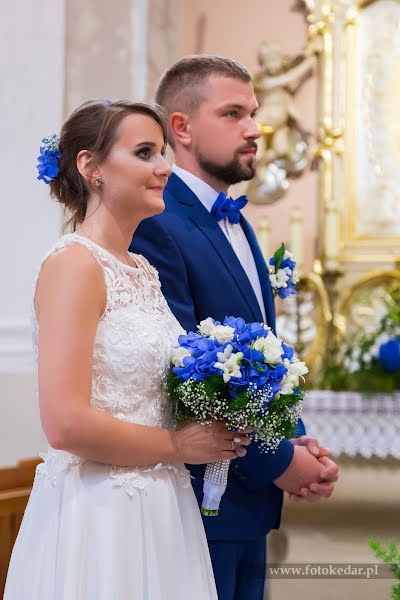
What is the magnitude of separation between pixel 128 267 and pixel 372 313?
4162 mm

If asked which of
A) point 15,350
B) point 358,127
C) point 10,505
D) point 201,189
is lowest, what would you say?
point 10,505

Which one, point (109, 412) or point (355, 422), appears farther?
point (355, 422)

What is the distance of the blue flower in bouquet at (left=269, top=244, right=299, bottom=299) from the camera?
328cm

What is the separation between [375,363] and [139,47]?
215cm

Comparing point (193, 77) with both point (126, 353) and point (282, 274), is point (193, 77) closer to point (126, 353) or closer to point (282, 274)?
point (282, 274)

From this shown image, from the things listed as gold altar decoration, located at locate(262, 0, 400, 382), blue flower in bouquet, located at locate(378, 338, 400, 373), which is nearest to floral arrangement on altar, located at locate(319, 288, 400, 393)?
blue flower in bouquet, located at locate(378, 338, 400, 373)

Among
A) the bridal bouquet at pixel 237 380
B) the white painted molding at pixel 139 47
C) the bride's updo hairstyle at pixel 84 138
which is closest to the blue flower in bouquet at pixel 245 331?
the bridal bouquet at pixel 237 380

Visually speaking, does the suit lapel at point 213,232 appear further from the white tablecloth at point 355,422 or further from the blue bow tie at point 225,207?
the white tablecloth at point 355,422

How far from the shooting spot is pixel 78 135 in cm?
243

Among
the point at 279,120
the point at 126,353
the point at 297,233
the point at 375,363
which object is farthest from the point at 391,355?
the point at 126,353

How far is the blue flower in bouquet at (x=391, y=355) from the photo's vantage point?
5.26 m

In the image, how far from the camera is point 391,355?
208 inches

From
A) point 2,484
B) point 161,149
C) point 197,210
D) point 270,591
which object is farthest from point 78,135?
point 270,591

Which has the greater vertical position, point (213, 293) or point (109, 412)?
point (213, 293)
